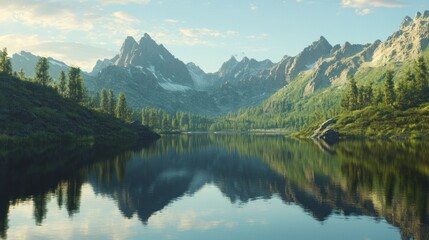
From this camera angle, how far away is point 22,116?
14588 cm

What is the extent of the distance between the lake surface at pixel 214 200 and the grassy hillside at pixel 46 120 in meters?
51.4

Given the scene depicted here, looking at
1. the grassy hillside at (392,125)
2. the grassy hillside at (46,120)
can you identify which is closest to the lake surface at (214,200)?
the grassy hillside at (46,120)

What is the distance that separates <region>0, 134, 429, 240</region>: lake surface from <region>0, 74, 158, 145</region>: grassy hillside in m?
51.4

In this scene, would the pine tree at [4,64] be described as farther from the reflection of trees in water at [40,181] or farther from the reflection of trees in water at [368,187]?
the reflection of trees in water at [368,187]

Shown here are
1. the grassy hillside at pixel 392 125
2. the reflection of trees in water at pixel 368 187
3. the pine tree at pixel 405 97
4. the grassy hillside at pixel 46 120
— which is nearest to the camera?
the reflection of trees in water at pixel 368 187

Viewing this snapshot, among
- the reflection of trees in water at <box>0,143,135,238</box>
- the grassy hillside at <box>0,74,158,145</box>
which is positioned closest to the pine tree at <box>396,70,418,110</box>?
the grassy hillside at <box>0,74,158,145</box>

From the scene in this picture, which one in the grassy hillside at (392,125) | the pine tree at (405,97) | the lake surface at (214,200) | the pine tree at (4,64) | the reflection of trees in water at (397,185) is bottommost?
the lake surface at (214,200)

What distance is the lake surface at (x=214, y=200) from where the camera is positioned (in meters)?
38.2

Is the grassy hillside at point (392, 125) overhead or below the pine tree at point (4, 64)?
below

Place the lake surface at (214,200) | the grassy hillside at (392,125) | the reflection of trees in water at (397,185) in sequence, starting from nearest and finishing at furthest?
the lake surface at (214,200) → the reflection of trees in water at (397,185) → the grassy hillside at (392,125)

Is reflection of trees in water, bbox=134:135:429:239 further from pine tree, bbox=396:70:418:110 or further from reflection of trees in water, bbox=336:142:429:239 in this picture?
pine tree, bbox=396:70:418:110

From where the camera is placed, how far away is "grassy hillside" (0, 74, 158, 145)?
13662 centimetres

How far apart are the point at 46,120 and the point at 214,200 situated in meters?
116

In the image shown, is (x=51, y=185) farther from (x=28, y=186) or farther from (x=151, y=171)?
(x=151, y=171)
